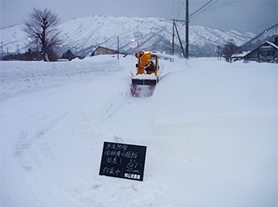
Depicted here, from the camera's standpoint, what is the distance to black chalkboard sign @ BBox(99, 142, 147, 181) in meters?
3.93

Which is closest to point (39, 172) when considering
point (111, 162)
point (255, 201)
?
point (111, 162)

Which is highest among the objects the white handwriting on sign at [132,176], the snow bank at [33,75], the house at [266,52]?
the house at [266,52]

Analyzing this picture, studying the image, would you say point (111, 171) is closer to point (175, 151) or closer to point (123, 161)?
point (123, 161)

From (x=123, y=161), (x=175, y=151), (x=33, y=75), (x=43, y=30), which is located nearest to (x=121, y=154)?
(x=123, y=161)

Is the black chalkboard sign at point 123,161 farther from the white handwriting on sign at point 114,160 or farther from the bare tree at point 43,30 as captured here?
the bare tree at point 43,30

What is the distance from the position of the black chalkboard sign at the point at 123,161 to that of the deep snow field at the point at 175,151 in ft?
0.58

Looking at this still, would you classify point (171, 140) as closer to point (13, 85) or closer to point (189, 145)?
point (189, 145)

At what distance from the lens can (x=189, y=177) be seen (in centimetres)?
392

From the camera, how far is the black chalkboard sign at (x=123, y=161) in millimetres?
3926

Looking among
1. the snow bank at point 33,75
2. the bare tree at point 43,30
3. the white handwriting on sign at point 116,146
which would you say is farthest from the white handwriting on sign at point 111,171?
the bare tree at point 43,30

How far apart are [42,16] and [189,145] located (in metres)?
31.3

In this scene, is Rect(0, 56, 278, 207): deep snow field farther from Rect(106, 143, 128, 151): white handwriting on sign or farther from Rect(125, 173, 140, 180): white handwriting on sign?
Rect(106, 143, 128, 151): white handwriting on sign

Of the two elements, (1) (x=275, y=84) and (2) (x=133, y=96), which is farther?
(2) (x=133, y=96)

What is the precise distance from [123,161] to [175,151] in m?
1.27
